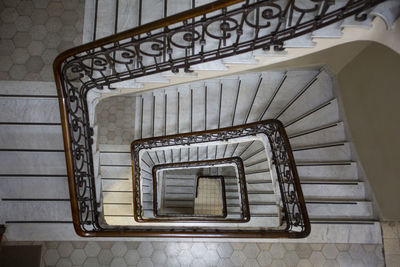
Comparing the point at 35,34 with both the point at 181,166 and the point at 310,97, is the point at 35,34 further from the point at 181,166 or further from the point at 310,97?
the point at 181,166

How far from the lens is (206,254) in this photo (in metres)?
3.83

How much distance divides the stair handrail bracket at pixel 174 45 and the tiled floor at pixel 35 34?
49cm

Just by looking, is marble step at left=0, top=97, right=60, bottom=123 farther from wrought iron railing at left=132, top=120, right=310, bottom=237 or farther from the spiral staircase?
the spiral staircase

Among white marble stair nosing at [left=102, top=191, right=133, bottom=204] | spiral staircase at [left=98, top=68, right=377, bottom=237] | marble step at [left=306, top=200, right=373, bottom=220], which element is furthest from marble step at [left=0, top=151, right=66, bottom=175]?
marble step at [left=306, top=200, right=373, bottom=220]

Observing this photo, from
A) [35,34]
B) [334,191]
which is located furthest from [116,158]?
[334,191]

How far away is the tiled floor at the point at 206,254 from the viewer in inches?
141

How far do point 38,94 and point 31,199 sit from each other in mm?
1362

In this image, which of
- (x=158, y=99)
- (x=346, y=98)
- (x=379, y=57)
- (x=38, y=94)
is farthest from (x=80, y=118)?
(x=346, y=98)

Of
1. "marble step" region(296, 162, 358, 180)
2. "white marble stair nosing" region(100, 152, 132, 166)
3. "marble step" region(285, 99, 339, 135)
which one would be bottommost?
"marble step" region(296, 162, 358, 180)

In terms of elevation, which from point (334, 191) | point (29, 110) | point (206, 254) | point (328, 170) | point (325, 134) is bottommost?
point (206, 254)

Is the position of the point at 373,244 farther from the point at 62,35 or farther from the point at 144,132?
the point at 62,35

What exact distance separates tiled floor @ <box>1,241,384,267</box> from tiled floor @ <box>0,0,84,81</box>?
2338 millimetres

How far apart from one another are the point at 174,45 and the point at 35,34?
2.41 meters

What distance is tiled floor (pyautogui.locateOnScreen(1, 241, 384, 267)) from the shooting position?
11.7 ft
